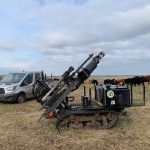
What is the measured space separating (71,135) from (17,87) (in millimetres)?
9890

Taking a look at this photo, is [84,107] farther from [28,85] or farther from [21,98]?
[28,85]

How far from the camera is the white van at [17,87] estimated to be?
835 inches

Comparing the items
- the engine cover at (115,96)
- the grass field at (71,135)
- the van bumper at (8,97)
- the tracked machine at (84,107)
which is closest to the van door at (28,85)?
the van bumper at (8,97)

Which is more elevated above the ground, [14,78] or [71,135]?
[14,78]

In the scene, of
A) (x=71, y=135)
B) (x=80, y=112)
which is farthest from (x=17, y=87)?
(x=71, y=135)

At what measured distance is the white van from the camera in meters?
21.2

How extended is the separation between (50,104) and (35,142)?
85.4 inches

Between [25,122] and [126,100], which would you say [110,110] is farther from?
[25,122]

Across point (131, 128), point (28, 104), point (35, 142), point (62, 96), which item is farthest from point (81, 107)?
point (28, 104)

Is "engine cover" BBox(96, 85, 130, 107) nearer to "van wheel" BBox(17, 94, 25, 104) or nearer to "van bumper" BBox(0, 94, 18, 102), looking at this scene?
"van bumper" BBox(0, 94, 18, 102)

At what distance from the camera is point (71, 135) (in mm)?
12039

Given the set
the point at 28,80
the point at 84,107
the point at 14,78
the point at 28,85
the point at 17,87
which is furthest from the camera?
the point at 14,78

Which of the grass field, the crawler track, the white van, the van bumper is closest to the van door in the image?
the white van

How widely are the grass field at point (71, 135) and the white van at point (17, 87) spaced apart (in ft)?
16.9
